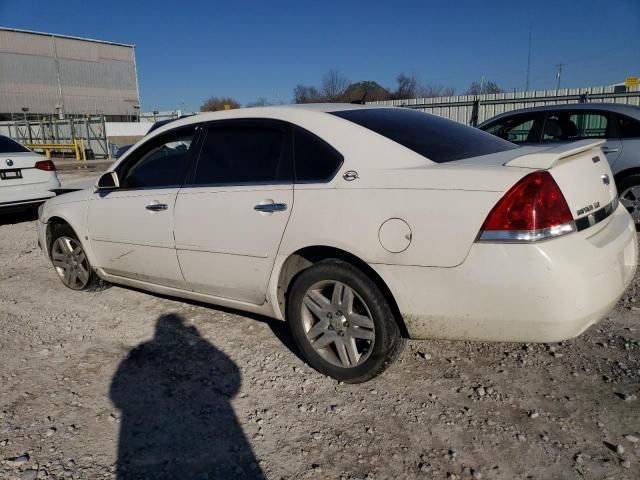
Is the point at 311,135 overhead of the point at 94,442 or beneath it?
overhead

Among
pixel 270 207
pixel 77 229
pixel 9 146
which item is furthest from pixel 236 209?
pixel 9 146

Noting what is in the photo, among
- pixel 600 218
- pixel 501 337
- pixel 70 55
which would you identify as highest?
pixel 70 55

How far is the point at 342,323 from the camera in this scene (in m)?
2.81

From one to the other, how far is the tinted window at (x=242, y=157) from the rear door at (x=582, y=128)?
4.59m

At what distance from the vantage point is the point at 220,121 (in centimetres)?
345

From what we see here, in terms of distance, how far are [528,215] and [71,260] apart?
4.01 m

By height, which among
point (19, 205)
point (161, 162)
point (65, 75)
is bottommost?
point (19, 205)

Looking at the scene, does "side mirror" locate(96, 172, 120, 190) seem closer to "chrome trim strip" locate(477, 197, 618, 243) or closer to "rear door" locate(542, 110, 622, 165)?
"chrome trim strip" locate(477, 197, 618, 243)

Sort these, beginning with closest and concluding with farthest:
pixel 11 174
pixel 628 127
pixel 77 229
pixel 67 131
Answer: pixel 77 229, pixel 628 127, pixel 11 174, pixel 67 131

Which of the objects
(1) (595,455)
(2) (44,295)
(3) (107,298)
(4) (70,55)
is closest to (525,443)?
(1) (595,455)

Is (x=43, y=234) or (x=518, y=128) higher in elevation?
(x=518, y=128)

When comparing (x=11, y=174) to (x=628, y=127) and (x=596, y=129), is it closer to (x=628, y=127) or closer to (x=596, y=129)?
(x=596, y=129)

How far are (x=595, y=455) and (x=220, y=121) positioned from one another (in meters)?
2.90

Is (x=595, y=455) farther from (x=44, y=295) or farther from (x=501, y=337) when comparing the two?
(x=44, y=295)
